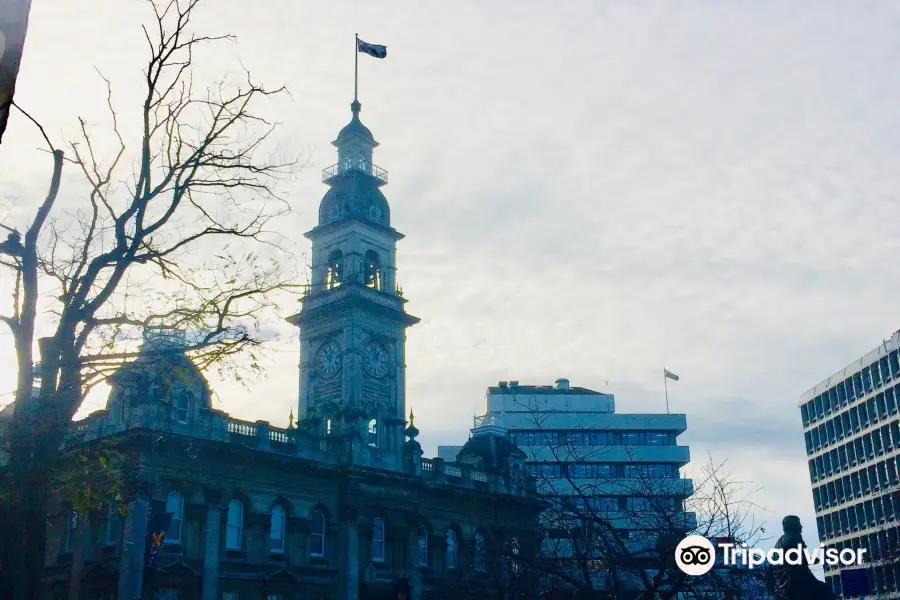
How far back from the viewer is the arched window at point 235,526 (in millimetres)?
40406

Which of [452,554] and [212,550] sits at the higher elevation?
[452,554]

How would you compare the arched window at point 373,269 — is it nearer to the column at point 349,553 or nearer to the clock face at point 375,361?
the clock face at point 375,361

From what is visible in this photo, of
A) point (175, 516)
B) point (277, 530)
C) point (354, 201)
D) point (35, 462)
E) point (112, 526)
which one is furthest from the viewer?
point (354, 201)

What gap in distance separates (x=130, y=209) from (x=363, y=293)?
114ft

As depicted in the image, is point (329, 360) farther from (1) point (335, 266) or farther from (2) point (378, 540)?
(2) point (378, 540)

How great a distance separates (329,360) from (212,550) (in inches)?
568

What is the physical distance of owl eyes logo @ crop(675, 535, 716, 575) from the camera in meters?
17.4

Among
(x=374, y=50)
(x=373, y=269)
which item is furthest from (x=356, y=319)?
(x=374, y=50)

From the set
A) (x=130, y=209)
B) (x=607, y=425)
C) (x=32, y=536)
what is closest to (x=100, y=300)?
(x=130, y=209)

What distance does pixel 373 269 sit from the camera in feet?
174

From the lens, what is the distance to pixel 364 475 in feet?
151

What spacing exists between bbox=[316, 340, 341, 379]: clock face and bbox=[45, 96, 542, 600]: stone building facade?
0.09 metres

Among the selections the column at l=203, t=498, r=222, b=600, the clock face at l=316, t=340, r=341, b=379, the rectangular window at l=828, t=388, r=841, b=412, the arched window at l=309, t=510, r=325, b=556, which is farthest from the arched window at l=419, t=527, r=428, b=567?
the rectangular window at l=828, t=388, r=841, b=412

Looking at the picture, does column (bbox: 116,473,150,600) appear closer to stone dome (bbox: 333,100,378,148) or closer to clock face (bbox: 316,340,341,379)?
clock face (bbox: 316,340,341,379)
